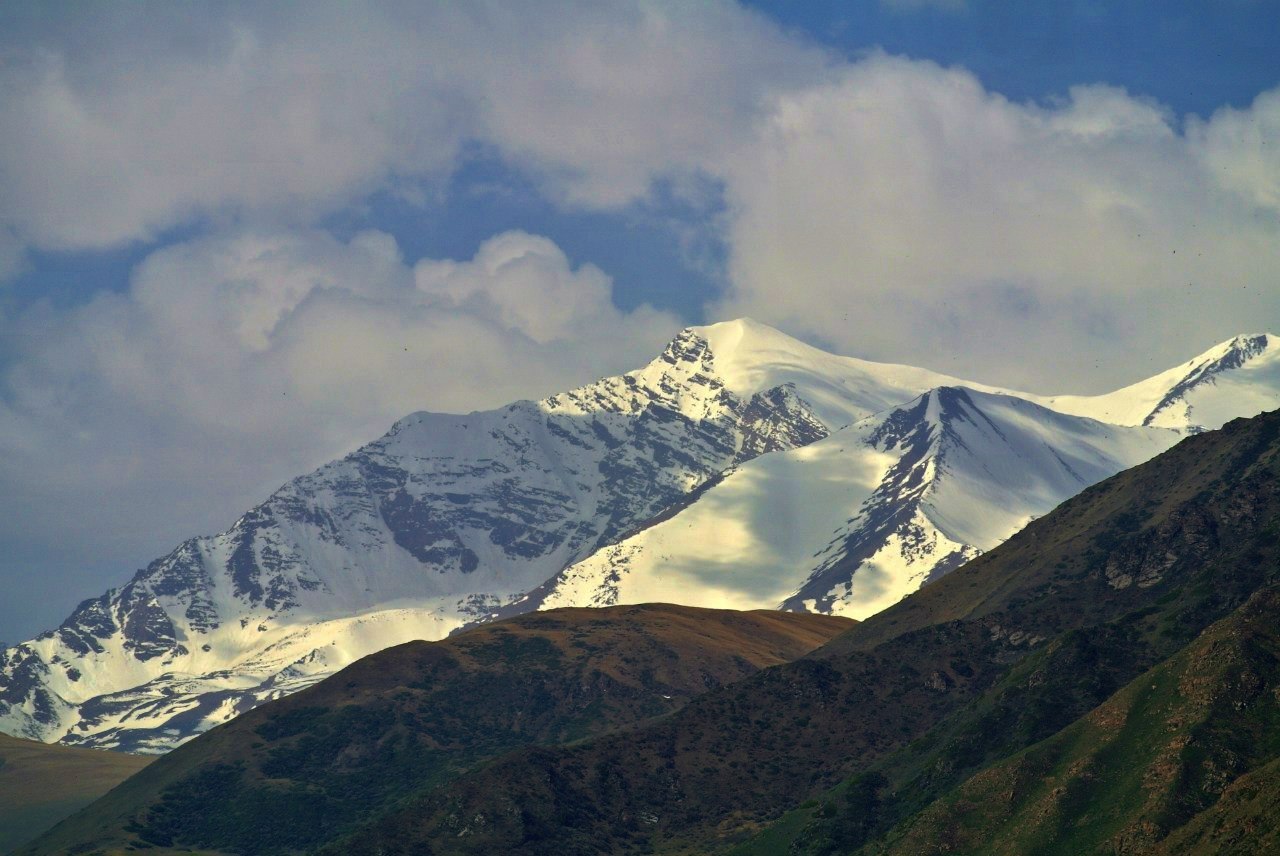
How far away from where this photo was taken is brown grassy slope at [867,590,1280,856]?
146 metres

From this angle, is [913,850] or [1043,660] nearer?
[913,850]

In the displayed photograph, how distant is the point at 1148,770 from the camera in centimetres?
15262

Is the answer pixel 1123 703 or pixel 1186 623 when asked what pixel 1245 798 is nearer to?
pixel 1123 703

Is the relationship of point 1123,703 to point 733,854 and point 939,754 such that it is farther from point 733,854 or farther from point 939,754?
point 733,854

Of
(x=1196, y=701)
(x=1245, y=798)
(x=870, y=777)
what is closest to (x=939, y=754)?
(x=870, y=777)

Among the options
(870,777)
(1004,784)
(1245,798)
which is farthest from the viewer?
(870,777)

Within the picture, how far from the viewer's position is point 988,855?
514 feet

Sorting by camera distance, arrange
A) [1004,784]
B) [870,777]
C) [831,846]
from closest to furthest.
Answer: [1004,784]
[831,846]
[870,777]

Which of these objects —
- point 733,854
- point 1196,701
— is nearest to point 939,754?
point 733,854

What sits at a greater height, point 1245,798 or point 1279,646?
point 1279,646

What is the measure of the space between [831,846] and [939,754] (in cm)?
1707

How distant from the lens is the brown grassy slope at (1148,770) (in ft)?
477

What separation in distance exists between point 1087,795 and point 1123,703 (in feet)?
43.5

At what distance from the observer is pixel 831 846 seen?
18688 cm
